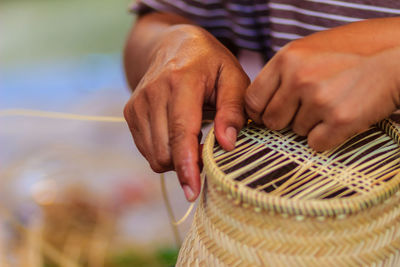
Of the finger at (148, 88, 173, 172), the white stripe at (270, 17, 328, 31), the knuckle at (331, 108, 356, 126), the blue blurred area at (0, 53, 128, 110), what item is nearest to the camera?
the knuckle at (331, 108, 356, 126)

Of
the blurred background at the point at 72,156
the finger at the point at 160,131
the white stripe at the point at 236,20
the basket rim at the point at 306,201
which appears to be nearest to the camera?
the basket rim at the point at 306,201

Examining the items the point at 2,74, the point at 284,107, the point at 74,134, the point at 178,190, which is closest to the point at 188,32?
the point at 284,107

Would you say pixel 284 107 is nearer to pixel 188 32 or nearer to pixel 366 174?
pixel 366 174

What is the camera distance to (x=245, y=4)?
1.08 metres

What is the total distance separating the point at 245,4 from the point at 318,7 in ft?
0.63

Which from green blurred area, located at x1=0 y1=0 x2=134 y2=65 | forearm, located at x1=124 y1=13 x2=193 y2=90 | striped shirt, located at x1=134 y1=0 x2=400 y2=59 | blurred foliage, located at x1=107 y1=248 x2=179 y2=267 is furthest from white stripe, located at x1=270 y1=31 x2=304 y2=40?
green blurred area, located at x1=0 y1=0 x2=134 y2=65

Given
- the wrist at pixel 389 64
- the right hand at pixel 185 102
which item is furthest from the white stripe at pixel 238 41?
the wrist at pixel 389 64

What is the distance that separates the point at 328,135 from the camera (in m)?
0.59

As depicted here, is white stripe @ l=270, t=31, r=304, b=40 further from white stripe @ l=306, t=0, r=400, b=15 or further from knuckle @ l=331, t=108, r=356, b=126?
knuckle @ l=331, t=108, r=356, b=126

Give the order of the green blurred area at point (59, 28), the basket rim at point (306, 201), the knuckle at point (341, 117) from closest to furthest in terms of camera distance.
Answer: the basket rim at point (306, 201) < the knuckle at point (341, 117) < the green blurred area at point (59, 28)

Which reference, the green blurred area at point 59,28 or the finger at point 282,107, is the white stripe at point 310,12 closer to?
the finger at point 282,107

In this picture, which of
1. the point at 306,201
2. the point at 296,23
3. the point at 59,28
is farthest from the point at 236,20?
the point at 59,28

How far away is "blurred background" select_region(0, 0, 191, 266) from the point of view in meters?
1.43

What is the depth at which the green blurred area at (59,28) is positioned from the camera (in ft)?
10.3
